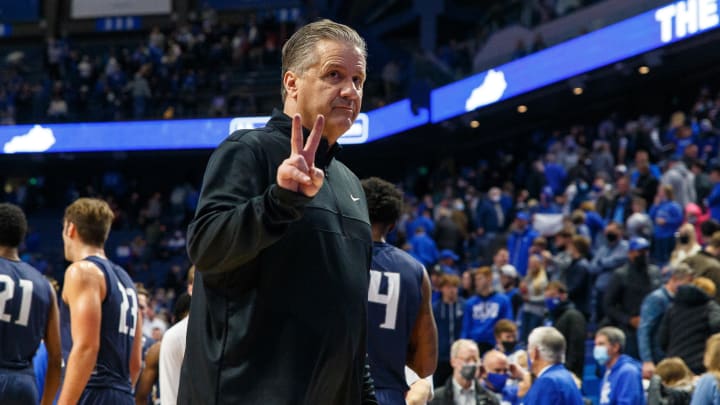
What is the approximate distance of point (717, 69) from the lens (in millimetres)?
19812

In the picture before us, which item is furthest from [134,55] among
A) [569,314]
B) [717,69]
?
[569,314]

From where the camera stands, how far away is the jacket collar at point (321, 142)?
2.52 m

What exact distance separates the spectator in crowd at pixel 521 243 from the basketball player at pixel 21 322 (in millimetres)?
9617

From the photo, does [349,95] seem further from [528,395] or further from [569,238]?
[569,238]

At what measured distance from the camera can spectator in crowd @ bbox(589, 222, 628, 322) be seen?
1132 cm

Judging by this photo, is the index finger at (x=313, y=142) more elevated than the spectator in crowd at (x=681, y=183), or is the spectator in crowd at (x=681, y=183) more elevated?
the spectator in crowd at (x=681, y=183)

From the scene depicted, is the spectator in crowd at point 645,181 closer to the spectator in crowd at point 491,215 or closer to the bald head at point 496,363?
the spectator in crowd at point 491,215

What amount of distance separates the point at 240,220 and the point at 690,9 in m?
15.1

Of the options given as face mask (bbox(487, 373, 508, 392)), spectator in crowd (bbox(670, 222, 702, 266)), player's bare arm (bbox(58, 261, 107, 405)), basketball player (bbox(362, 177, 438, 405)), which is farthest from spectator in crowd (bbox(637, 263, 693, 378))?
player's bare arm (bbox(58, 261, 107, 405))

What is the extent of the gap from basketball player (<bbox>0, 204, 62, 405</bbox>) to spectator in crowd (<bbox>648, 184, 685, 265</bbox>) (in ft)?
28.6

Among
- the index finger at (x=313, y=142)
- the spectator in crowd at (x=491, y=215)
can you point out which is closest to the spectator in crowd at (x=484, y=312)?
the spectator in crowd at (x=491, y=215)

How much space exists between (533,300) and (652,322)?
227cm

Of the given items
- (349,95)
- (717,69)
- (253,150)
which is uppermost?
(717,69)

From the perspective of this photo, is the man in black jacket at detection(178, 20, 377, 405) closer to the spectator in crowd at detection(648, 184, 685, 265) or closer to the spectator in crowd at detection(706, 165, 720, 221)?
the spectator in crowd at detection(648, 184, 685, 265)
